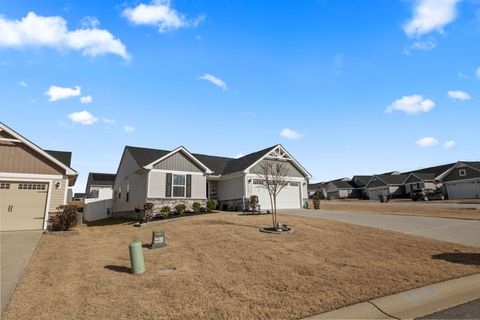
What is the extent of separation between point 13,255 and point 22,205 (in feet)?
26.0

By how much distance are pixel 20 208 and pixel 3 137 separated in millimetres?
4291

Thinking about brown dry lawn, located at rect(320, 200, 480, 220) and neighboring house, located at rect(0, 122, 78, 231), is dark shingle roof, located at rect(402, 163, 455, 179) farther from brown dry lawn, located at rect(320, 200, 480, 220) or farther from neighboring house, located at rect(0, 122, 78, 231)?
neighboring house, located at rect(0, 122, 78, 231)

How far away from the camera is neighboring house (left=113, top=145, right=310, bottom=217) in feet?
72.5

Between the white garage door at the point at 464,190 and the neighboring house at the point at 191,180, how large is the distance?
101 feet

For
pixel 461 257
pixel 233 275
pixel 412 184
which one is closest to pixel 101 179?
pixel 233 275

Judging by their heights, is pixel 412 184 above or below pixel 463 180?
above

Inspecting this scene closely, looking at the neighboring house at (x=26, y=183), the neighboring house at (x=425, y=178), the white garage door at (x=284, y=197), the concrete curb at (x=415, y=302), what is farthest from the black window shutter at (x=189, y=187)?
the neighboring house at (x=425, y=178)

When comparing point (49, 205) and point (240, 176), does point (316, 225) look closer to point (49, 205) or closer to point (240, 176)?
point (240, 176)

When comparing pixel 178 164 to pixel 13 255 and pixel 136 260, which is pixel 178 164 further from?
pixel 136 260

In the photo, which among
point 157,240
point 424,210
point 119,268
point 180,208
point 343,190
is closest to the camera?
point 119,268

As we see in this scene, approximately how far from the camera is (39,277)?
7.52 meters

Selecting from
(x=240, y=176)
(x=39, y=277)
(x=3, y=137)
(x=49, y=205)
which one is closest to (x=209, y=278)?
(x=39, y=277)

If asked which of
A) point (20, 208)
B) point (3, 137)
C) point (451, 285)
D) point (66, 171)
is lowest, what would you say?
point (451, 285)

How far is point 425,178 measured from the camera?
53.4 metres
